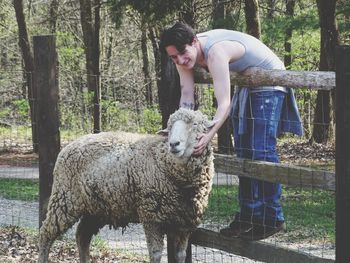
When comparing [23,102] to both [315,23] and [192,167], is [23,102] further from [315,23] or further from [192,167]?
[192,167]

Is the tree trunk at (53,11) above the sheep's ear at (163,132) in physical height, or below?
above

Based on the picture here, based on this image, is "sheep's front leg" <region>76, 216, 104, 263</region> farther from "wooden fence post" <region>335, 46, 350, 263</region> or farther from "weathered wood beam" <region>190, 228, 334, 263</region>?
"wooden fence post" <region>335, 46, 350, 263</region>

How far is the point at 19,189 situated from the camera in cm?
1318

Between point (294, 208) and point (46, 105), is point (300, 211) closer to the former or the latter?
point (294, 208)

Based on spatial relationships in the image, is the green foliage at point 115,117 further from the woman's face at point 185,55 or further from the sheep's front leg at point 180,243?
the woman's face at point 185,55

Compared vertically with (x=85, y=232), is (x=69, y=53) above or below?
above

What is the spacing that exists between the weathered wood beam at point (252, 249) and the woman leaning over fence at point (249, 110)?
87 mm

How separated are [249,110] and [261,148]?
31 cm

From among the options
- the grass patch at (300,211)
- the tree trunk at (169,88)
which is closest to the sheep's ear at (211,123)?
the tree trunk at (169,88)

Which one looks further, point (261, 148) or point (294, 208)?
point (294, 208)

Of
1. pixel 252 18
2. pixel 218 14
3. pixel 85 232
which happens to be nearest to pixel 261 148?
pixel 85 232

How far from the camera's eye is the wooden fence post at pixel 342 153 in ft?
11.7

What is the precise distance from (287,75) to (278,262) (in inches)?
54.4

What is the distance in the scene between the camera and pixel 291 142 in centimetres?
1970
